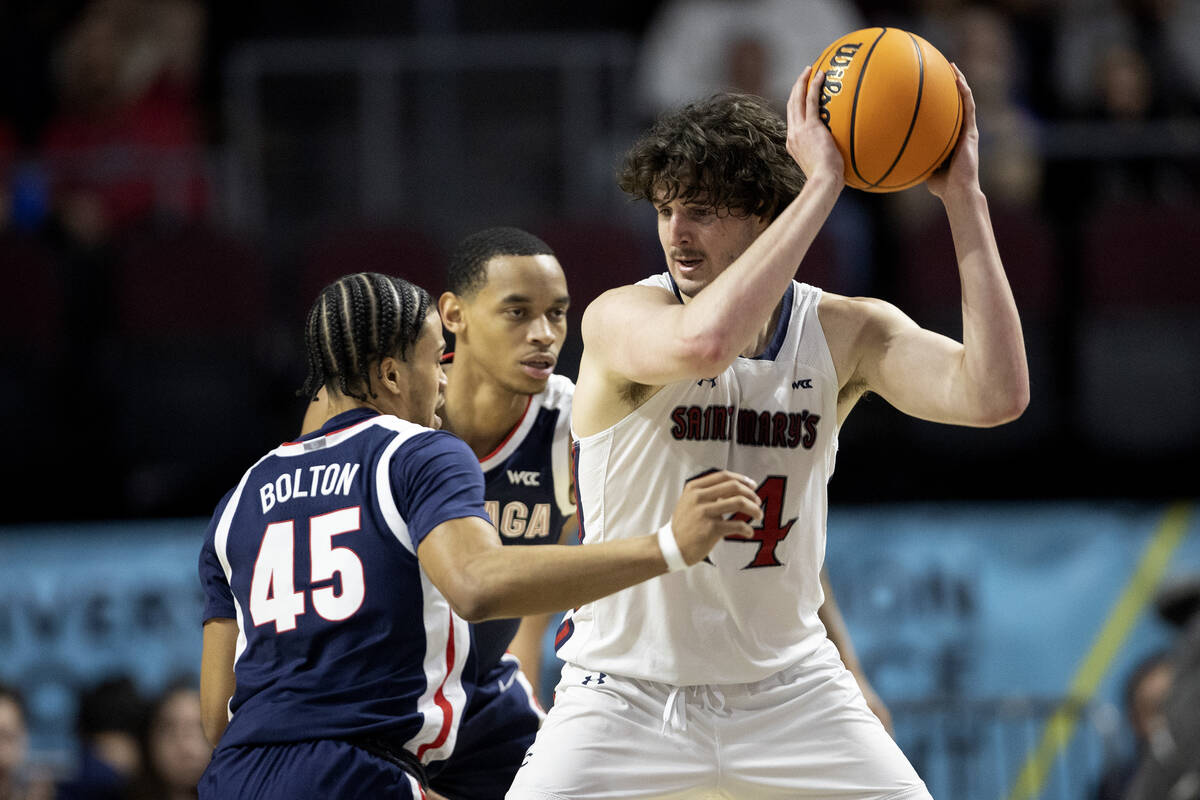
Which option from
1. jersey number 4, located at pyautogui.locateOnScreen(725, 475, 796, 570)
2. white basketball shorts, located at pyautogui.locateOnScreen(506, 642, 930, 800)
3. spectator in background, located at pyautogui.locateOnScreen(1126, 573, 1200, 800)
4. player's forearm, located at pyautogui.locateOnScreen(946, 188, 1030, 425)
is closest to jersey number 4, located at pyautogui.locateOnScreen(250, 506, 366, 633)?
white basketball shorts, located at pyautogui.locateOnScreen(506, 642, 930, 800)

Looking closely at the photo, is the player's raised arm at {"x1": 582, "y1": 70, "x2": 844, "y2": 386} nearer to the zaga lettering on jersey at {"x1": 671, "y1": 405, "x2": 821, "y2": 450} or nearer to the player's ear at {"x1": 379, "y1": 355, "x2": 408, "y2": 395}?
the zaga lettering on jersey at {"x1": 671, "y1": 405, "x2": 821, "y2": 450}

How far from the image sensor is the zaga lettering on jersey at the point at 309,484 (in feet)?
11.1

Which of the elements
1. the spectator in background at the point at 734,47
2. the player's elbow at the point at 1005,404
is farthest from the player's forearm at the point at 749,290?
the spectator in background at the point at 734,47

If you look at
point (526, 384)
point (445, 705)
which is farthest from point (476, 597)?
point (526, 384)

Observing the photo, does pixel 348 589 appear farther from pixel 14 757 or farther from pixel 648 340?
pixel 14 757

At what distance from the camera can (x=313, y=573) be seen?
337cm

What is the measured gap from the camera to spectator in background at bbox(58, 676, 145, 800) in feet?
23.2

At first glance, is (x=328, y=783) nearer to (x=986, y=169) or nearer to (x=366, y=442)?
(x=366, y=442)

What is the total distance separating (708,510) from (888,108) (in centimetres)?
116

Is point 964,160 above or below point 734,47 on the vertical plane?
below

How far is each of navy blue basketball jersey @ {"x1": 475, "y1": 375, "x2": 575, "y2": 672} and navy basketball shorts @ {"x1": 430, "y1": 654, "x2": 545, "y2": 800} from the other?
119 millimetres

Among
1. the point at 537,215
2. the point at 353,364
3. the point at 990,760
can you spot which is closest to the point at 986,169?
the point at 537,215

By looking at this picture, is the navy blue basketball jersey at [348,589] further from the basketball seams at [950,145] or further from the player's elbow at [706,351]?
the basketball seams at [950,145]

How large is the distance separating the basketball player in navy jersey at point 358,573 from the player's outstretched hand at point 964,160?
105 cm
